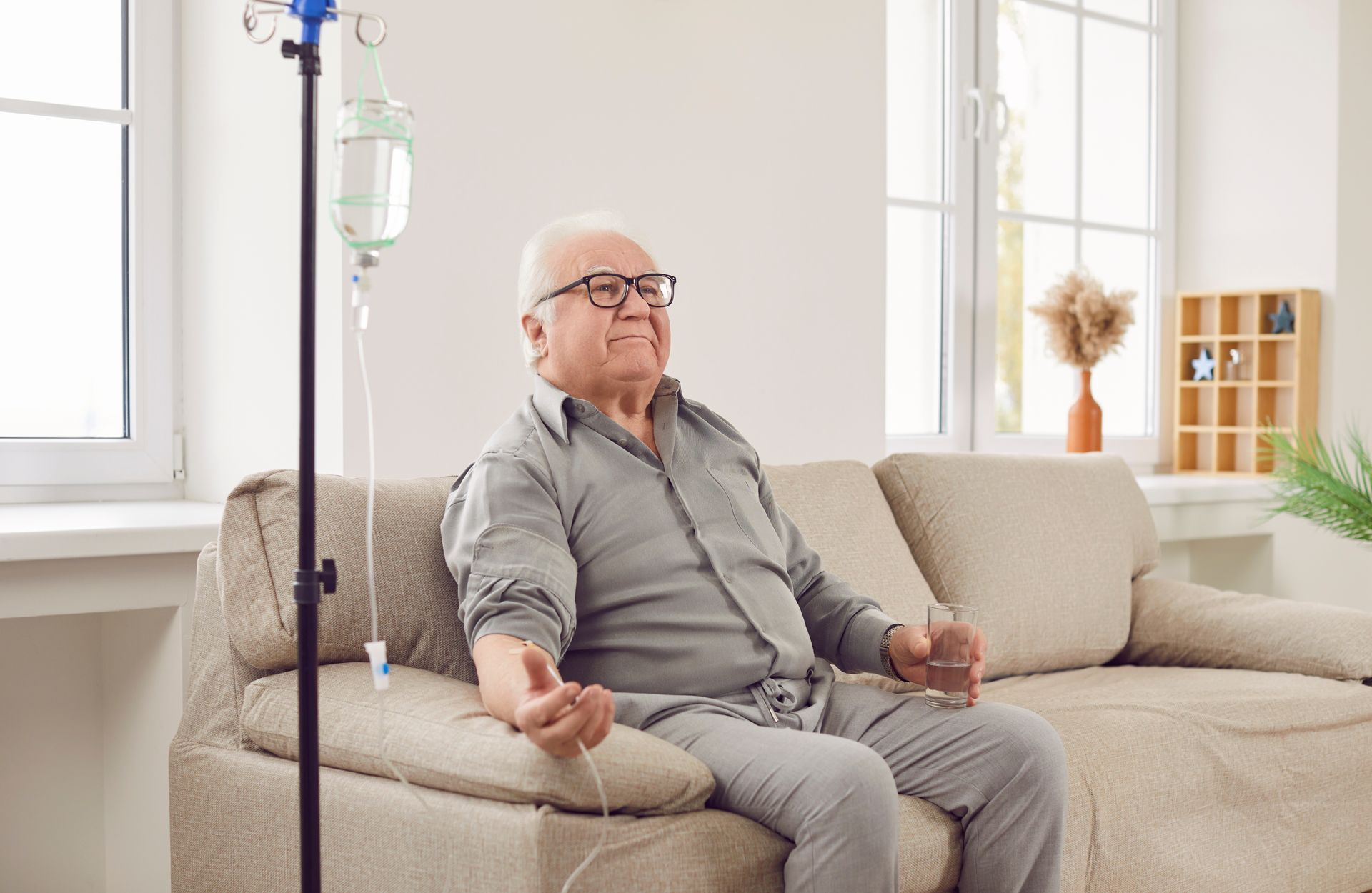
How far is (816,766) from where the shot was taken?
1.47 metres

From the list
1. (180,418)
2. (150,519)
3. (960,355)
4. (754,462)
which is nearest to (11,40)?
(180,418)

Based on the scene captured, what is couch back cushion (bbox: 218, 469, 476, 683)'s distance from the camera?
66.7 inches

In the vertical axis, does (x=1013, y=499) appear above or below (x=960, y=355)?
below

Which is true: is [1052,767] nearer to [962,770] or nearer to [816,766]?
[962,770]

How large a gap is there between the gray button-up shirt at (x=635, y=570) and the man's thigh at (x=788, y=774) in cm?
11

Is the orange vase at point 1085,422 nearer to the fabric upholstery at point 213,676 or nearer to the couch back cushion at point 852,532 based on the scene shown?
the couch back cushion at point 852,532

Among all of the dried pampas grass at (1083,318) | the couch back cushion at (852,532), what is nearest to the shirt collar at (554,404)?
the couch back cushion at (852,532)

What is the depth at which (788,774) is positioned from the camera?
1.47m

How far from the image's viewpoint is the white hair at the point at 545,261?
187 centimetres

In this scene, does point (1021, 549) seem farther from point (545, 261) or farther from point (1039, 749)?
point (545, 261)

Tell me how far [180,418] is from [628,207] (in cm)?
96

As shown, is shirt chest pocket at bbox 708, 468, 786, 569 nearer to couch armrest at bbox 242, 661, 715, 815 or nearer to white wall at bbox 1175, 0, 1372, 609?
couch armrest at bbox 242, 661, 715, 815

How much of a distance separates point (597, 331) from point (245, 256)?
2.85ft

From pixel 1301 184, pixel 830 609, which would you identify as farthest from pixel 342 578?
pixel 1301 184
